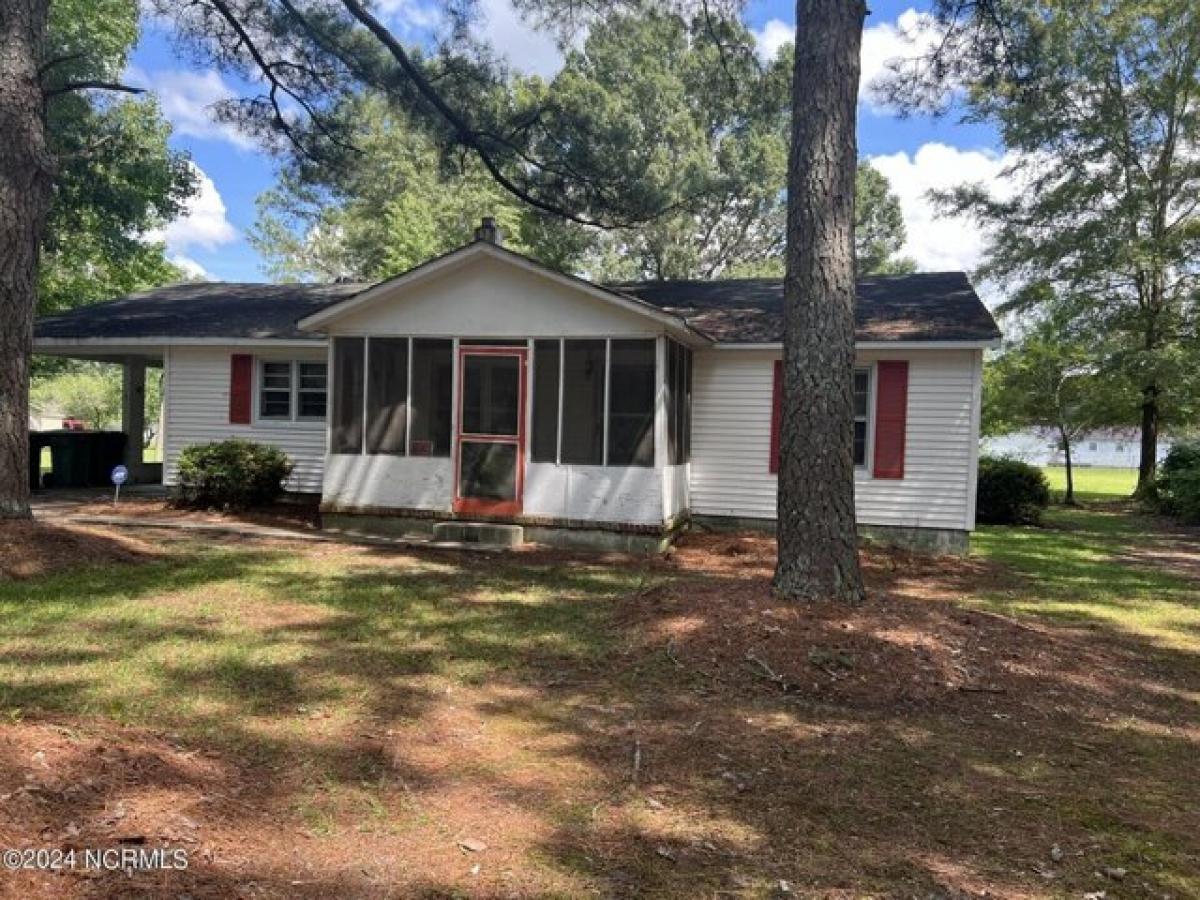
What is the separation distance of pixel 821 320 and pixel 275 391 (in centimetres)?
1027

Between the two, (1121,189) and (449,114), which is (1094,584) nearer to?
(449,114)

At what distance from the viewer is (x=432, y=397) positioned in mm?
10648

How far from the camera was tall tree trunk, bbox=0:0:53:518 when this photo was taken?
766cm

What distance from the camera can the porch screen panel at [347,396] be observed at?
35.4 ft

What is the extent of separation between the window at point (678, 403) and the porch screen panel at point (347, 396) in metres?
4.12

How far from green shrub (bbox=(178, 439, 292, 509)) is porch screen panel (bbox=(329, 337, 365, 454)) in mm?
2078

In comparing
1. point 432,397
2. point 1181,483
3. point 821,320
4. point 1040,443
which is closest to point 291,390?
point 432,397

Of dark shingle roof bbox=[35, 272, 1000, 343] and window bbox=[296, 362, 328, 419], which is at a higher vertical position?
dark shingle roof bbox=[35, 272, 1000, 343]

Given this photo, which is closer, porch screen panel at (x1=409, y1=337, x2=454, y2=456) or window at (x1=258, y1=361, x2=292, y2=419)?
porch screen panel at (x1=409, y1=337, x2=454, y2=456)

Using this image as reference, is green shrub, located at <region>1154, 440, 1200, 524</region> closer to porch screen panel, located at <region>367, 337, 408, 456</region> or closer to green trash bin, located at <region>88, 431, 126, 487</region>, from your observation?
porch screen panel, located at <region>367, 337, 408, 456</region>

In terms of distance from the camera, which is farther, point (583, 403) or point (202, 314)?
point (202, 314)

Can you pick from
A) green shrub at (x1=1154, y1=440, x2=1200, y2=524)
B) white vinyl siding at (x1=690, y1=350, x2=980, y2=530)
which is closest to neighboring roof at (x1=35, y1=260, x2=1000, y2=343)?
white vinyl siding at (x1=690, y1=350, x2=980, y2=530)

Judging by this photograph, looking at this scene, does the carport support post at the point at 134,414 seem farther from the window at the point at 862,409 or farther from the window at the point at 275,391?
the window at the point at 862,409

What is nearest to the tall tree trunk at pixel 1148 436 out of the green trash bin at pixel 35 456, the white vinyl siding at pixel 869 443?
the white vinyl siding at pixel 869 443
